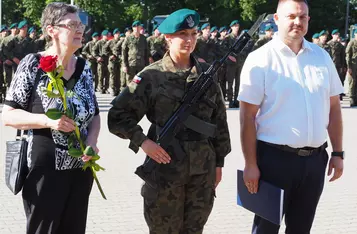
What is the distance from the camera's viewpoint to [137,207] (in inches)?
227

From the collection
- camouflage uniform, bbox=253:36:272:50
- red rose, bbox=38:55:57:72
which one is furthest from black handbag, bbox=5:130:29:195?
camouflage uniform, bbox=253:36:272:50

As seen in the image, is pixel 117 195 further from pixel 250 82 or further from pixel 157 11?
pixel 157 11

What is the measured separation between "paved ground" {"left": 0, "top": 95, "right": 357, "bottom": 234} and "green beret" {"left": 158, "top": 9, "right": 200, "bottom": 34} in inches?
87.7

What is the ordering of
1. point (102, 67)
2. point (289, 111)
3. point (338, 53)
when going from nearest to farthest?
point (289, 111), point (338, 53), point (102, 67)

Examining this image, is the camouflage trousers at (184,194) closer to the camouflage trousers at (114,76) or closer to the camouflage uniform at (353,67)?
the camouflage uniform at (353,67)

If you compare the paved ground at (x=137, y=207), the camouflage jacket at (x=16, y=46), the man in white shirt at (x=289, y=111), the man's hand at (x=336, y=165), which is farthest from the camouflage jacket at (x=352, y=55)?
the man in white shirt at (x=289, y=111)

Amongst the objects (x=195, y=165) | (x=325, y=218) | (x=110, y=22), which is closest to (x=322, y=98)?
(x=195, y=165)

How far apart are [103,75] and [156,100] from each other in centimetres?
1552

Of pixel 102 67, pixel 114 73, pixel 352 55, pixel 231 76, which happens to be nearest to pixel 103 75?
pixel 102 67

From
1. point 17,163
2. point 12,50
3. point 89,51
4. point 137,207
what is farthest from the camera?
point 89,51

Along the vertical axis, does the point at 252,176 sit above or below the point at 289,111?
below

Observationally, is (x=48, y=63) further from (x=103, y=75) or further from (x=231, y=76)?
(x=103, y=75)

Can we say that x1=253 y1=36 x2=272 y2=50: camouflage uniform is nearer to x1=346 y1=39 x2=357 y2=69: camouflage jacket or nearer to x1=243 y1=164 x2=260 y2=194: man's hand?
x1=346 y1=39 x2=357 y2=69: camouflage jacket

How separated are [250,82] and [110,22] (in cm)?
3919
